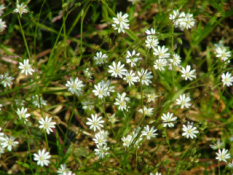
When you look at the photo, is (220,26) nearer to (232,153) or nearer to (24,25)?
(232,153)

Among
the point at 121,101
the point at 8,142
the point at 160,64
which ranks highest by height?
the point at 160,64

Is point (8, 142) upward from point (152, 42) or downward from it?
downward

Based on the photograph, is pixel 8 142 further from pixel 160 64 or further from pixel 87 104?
pixel 160 64

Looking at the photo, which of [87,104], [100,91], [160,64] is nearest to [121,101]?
[100,91]

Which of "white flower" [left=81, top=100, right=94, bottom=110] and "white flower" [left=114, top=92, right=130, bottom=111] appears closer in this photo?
"white flower" [left=114, top=92, right=130, bottom=111]

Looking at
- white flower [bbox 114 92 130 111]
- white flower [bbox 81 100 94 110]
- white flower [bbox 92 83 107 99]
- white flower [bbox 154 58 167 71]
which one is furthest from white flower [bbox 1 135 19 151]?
white flower [bbox 154 58 167 71]

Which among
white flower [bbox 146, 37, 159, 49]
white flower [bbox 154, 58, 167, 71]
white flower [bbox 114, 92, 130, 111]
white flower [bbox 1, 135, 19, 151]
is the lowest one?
white flower [bbox 1, 135, 19, 151]

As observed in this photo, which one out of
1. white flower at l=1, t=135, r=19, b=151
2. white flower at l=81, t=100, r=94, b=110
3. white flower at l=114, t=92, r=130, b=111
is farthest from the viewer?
white flower at l=81, t=100, r=94, b=110

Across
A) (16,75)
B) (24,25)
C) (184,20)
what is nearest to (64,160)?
(16,75)

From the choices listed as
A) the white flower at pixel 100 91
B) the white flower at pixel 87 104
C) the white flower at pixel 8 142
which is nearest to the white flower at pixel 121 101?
the white flower at pixel 100 91

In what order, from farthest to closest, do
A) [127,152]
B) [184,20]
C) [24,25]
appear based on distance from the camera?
[24,25]
[184,20]
[127,152]

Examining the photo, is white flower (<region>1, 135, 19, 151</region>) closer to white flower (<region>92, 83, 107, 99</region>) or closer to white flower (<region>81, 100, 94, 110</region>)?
white flower (<region>81, 100, 94, 110</region>)
